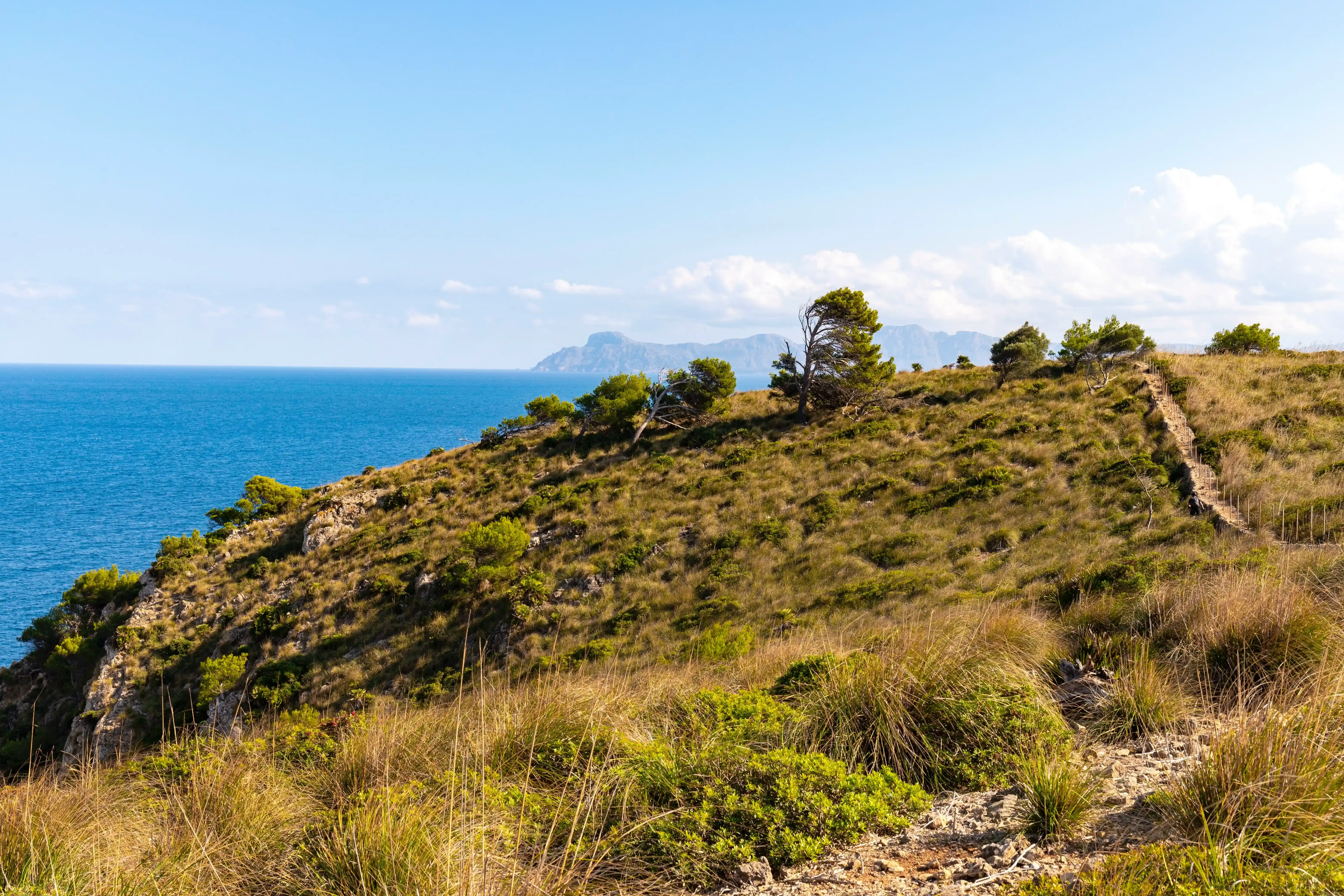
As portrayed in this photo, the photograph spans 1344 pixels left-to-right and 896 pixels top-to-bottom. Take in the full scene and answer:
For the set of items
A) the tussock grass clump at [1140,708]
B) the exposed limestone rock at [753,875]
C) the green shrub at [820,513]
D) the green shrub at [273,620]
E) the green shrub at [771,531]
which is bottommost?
the green shrub at [273,620]

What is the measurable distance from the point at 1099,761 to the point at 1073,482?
63.6ft

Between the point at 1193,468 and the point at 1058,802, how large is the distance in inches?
823

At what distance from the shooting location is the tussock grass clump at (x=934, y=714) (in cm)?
464

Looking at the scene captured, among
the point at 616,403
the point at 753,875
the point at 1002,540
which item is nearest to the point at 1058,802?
the point at 753,875

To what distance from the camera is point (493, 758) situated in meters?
5.06

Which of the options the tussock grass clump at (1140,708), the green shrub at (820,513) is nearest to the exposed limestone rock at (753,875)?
the tussock grass clump at (1140,708)

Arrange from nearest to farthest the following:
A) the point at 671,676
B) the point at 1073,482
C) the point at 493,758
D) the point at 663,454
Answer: the point at 493,758, the point at 671,676, the point at 1073,482, the point at 663,454

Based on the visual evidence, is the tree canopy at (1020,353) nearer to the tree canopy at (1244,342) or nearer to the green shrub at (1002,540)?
the tree canopy at (1244,342)

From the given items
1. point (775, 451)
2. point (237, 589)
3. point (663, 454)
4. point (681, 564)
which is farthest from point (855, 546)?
point (237, 589)

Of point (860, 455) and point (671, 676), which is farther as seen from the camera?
point (860, 455)

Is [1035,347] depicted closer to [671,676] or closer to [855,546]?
[855,546]

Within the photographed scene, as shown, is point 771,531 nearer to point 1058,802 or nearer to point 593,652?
point 593,652

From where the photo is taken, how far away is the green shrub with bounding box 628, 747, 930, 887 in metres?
3.72

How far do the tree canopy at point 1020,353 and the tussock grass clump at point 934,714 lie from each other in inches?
1343
